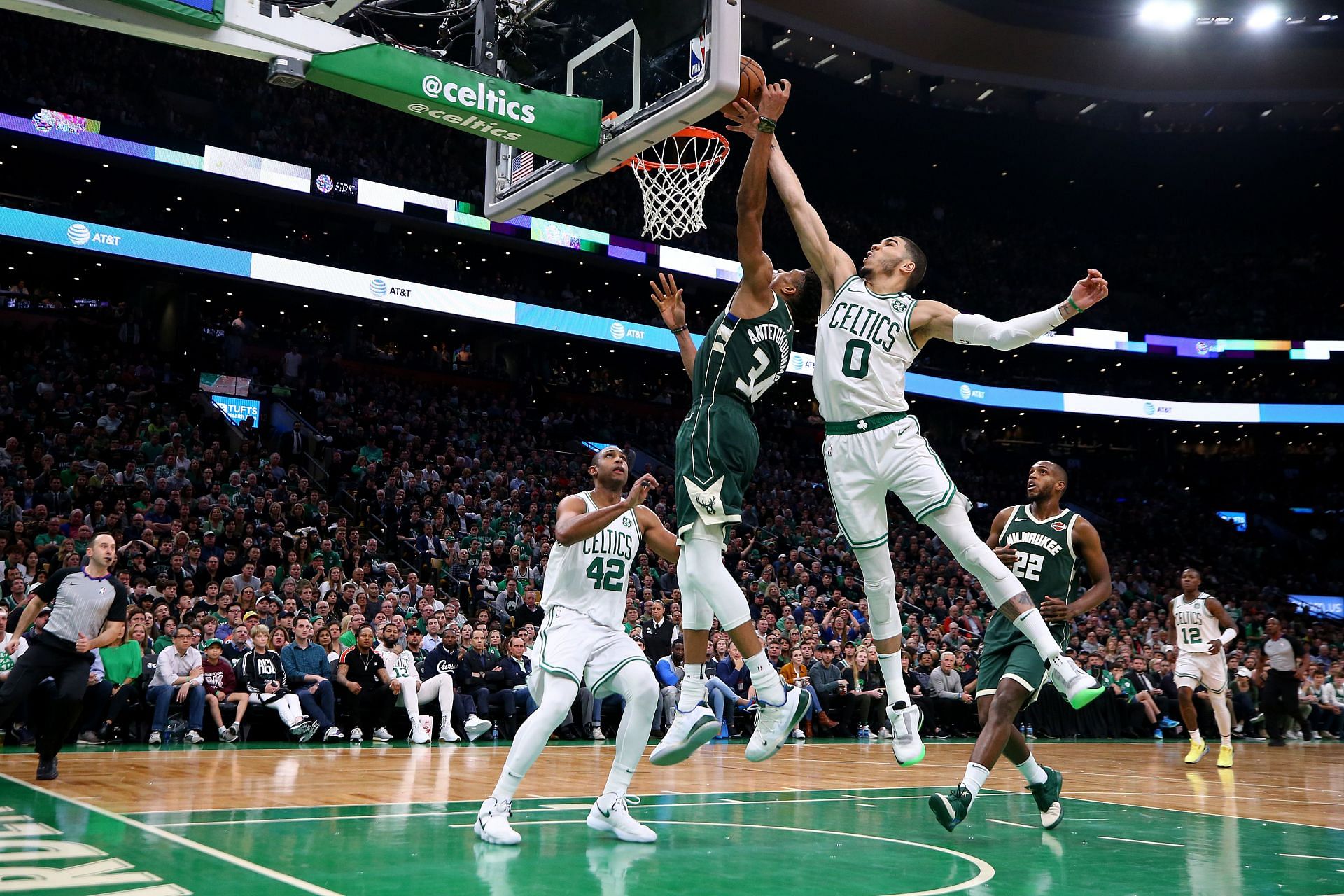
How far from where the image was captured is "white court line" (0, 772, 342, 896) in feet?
13.5

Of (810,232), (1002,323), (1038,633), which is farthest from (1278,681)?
(810,232)

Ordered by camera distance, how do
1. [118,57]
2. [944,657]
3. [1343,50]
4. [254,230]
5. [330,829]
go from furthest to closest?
[1343,50]
[254,230]
[118,57]
[944,657]
[330,829]

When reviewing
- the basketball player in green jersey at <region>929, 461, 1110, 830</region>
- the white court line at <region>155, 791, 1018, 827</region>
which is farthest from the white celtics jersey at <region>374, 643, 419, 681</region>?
the basketball player in green jersey at <region>929, 461, 1110, 830</region>

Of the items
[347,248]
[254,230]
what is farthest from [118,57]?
[347,248]

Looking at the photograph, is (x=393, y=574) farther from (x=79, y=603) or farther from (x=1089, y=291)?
(x=1089, y=291)

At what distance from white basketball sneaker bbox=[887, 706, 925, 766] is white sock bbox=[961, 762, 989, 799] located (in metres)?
0.36

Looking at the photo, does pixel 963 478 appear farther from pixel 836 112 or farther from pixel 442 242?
pixel 442 242

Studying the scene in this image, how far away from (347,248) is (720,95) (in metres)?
24.4

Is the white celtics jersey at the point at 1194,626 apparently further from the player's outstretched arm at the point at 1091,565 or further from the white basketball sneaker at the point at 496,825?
the white basketball sneaker at the point at 496,825

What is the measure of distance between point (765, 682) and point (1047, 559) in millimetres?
2230

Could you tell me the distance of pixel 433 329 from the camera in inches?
1273

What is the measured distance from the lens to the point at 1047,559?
7008 millimetres

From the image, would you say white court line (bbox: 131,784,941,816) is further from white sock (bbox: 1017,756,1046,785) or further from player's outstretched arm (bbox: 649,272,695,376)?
player's outstretched arm (bbox: 649,272,695,376)

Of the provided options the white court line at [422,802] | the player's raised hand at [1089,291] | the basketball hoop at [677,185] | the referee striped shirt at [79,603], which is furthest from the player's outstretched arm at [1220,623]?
the referee striped shirt at [79,603]
